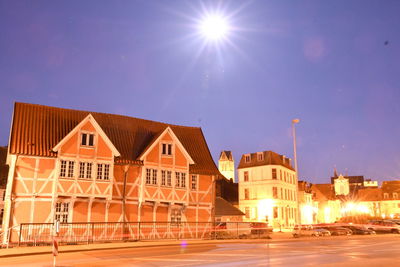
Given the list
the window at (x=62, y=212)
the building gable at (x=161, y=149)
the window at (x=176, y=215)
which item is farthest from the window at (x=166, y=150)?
the window at (x=62, y=212)

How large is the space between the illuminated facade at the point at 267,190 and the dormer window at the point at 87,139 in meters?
38.7

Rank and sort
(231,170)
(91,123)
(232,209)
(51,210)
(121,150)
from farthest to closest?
(231,170) < (232,209) < (121,150) < (91,123) < (51,210)

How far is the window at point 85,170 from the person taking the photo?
100ft

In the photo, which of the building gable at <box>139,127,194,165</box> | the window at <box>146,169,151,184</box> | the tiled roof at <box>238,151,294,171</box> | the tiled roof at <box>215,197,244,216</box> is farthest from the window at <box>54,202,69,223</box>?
the tiled roof at <box>238,151,294,171</box>

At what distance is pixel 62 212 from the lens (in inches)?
1168

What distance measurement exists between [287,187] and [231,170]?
50.3 meters

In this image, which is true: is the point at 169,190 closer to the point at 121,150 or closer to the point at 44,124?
the point at 121,150

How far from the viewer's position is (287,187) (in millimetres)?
68875

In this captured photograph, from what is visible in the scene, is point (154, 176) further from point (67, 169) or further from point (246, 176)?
point (246, 176)

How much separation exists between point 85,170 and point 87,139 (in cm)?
258

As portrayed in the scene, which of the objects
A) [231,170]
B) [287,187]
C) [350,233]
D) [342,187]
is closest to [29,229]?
[350,233]

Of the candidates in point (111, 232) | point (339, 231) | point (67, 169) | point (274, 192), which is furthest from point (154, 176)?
point (274, 192)

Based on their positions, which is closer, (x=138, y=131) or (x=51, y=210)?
(x=51, y=210)

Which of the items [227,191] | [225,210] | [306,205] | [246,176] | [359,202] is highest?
[246,176]
